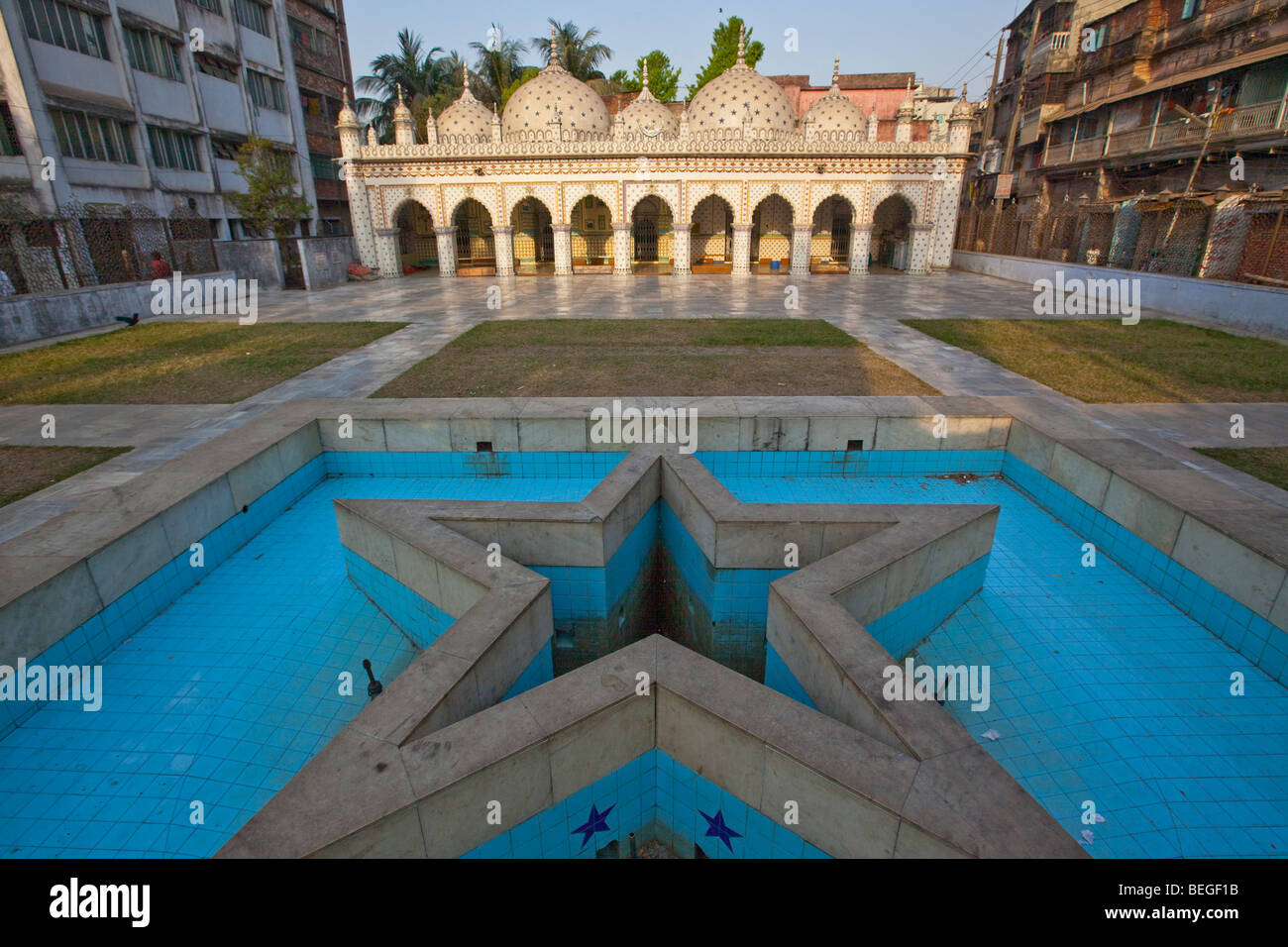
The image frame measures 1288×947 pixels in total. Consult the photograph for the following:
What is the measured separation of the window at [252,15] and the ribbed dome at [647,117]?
53.7 feet

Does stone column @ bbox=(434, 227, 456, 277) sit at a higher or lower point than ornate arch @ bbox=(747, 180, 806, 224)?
lower

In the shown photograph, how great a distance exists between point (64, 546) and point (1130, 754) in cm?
672

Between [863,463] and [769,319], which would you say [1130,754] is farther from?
[769,319]

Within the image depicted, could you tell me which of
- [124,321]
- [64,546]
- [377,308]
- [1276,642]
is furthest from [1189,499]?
[124,321]

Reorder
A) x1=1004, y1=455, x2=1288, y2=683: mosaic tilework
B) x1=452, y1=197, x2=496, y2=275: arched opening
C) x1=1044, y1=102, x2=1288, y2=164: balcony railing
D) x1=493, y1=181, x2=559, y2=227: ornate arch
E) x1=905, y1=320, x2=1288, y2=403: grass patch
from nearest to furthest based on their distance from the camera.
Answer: x1=1004, y1=455, x2=1288, y2=683: mosaic tilework → x1=905, y1=320, x2=1288, y2=403: grass patch → x1=1044, y1=102, x2=1288, y2=164: balcony railing → x1=493, y1=181, x2=559, y2=227: ornate arch → x1=452, y1=197, x2=496, y2=275: arched opening

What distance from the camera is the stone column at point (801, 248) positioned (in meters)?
27.2

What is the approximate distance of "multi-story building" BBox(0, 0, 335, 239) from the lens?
61.0 ft

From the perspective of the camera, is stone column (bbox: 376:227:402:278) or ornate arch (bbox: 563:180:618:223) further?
stone column (bbox: 376:227:402:278)

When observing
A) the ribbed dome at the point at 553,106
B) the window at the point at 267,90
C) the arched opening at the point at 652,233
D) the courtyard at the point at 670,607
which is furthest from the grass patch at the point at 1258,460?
the window at the point at 267,90

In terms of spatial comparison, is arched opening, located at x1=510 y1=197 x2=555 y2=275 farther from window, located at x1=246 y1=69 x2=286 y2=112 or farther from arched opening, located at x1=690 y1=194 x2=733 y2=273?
window, located at x1=246 y1=69 x2=286 y2=112

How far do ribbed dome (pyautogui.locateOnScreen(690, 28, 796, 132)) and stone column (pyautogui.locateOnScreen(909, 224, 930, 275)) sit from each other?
7.33 meters

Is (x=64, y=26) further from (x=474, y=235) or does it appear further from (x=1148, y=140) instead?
(x=1148, y=140)

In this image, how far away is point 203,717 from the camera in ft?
12.7

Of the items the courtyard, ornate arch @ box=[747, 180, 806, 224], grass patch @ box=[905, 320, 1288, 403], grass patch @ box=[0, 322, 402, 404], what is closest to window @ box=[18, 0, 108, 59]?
grass patch @ box=[0, 322, 402, 404]
